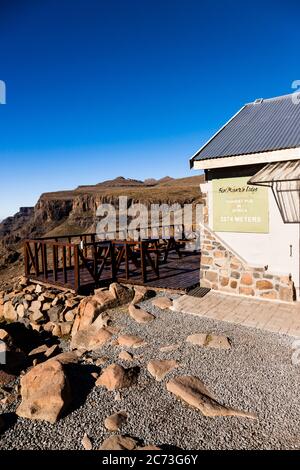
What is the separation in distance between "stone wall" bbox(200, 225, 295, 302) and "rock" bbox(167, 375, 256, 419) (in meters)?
3.95

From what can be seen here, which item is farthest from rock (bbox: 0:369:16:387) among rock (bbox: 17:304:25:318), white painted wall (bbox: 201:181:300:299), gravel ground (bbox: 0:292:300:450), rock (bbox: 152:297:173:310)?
white painted wall (bbox: 201:181:300:299)

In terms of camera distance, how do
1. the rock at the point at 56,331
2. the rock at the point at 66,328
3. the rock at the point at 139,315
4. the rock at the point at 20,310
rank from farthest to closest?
the rock at the point at 20,310
the rock at the point at 56,331
the rock at the point at 66,328
the rock at the point at 139,315

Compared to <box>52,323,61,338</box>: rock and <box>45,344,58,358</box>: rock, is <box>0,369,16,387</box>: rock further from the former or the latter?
<box>52,323,61,338</box>: rock

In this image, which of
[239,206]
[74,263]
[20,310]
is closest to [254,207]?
[239,206]

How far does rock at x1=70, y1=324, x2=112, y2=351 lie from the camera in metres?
6.28

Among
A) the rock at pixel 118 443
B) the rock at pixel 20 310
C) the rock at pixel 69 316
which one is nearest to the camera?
the rock at pixel 118 443

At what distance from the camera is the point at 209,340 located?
5.90m

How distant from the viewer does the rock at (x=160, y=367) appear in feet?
16.0

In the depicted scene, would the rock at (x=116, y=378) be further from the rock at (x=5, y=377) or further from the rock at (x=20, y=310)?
the rock at (x=20, y=310)

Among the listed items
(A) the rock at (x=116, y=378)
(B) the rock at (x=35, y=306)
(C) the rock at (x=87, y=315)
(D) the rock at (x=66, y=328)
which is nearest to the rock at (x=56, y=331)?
(D) the rock at (x=66, y=328)

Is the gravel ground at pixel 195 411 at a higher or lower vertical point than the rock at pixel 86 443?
higher

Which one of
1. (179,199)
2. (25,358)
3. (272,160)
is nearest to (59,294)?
(25,358)

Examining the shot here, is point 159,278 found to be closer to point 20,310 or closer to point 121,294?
point 121,294

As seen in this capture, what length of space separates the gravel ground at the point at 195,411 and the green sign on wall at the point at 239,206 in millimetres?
2925
